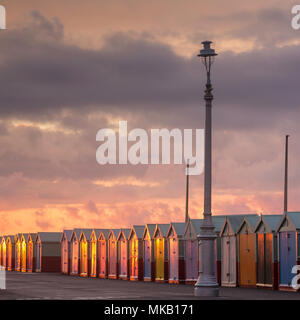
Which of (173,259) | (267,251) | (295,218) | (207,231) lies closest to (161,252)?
(173,259)

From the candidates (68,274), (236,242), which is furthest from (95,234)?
(236,242)

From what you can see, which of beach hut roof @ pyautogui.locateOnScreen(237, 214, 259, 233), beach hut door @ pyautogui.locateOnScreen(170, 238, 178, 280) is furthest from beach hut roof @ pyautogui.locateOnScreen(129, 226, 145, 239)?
beach hut roof @ pyautogui.locateOnScreen(237, 214, 259, 233)

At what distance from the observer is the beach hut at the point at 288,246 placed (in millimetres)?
42750

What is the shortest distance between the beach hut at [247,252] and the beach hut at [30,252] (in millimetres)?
50737

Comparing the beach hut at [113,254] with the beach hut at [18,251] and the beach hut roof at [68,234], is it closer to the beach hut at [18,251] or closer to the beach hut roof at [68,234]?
the beach hut roof at [68,234]

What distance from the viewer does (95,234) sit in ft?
246

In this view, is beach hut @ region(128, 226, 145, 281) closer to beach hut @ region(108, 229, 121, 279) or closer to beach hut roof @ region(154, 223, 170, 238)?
beach hut roof @ region(154, 223, 170, 238)

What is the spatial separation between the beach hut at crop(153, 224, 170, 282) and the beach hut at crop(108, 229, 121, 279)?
764 centimetres

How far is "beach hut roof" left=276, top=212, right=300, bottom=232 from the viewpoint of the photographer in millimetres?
42938

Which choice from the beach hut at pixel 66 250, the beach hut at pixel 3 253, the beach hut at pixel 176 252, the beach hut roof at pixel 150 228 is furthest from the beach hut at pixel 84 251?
the beach hut at pixel 3 253

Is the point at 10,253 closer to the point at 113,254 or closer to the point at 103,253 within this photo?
the point at 103,253

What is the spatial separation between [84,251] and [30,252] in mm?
21821

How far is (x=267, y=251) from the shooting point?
46094 millimetres
